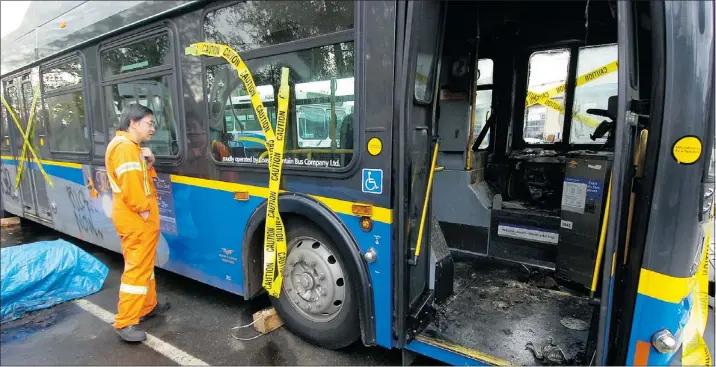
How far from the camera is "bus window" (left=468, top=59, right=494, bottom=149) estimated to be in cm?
461

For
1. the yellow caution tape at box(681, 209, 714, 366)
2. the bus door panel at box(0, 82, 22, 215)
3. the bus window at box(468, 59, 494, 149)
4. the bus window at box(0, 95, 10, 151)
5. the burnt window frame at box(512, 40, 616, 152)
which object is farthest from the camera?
the bus window at box(0, 95, 10, 151)

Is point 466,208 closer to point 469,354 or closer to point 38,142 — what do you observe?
point 469,354

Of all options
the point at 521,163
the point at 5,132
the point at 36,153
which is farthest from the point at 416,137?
the point at 5,132

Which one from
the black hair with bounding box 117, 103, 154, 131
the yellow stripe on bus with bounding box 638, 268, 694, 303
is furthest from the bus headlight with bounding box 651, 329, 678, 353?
the black hair with bounding box 117, 103, 154, 131

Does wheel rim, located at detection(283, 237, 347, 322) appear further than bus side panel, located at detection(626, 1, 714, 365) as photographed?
Yes

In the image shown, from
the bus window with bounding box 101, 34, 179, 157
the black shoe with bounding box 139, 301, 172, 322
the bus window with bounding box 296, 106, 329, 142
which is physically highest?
the bus window with bounding box 101, 34, 179, 157

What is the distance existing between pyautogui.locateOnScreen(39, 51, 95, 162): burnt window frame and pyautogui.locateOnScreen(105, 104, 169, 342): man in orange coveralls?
1.60m

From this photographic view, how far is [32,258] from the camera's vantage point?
3477 millimetres

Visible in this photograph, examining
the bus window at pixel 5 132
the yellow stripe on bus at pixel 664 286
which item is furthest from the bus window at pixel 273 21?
the bus window at pixel 5 132

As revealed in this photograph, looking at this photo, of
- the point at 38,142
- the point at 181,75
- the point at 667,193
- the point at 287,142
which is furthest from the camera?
the point at 38,142

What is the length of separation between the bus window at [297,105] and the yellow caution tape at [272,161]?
0.16 ft

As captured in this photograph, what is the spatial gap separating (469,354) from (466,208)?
236 centimetres

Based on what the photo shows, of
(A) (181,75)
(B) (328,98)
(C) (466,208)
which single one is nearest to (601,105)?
(C) (466,208)

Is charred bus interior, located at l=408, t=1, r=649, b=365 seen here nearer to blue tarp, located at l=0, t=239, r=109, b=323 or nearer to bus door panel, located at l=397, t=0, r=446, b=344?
bus door panel, located at l=397, t=0, r=446, b=344
